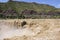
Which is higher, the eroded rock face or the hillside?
the eroded rock face

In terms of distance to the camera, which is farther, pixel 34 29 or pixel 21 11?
pixel 21 11

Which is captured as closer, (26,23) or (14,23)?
(26,23)

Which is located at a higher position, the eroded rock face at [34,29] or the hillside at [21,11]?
the eroded rock face at [34,29]

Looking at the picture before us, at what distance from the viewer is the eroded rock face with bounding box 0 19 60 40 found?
12714 mm

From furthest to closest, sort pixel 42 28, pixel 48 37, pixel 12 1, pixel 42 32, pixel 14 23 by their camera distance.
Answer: pixel 12 1 < pixel 14 23 < pixel 42 28 < pixel 42 32 < pixel 48 37

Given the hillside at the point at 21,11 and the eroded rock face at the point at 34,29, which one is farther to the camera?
the hillside at the point at 21,11

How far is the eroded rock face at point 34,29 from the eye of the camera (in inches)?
501

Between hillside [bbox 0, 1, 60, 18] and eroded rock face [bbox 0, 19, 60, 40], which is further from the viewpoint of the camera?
hillside [bbox 0, 1, 60, 18]

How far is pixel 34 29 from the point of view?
15.4m

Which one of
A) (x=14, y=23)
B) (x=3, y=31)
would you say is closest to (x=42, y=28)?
(x=14, y=23)

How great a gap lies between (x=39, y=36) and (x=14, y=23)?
6.40 metres

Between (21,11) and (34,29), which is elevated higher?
(34,29)

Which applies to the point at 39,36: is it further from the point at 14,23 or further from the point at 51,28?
the point at 14,23

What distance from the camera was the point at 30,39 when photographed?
1270 cm
